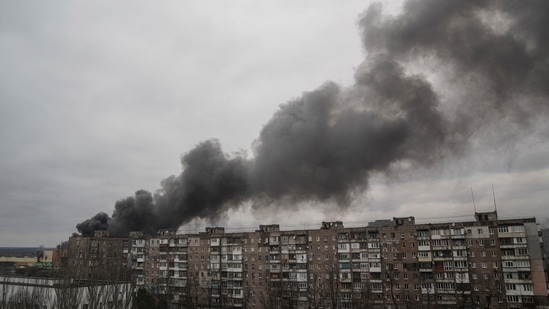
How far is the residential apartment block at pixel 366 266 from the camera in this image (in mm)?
43688

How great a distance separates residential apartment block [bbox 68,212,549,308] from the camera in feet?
143

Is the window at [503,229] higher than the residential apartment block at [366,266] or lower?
higher

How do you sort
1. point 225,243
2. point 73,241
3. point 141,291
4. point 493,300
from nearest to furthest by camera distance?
1. point 141,291
2. point 493,300
3. point 225,243
4. point 73,241

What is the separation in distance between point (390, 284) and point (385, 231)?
669 centimetres

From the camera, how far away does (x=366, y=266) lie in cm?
5003

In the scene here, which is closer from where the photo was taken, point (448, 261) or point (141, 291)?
point (141, 291)

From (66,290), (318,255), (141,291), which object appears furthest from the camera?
(318,255)

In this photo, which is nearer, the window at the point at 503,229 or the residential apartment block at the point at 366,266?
the residential apartment block at the point at 366,266

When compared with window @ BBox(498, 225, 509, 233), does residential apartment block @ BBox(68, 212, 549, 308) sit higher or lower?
lower

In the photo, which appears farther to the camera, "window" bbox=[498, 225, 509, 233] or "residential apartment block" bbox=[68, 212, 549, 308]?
"window" bbox=[498, 225, 509, 233]

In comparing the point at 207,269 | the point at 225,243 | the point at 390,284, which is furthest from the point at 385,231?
the point at 207,269

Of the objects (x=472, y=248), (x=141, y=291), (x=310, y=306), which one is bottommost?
(x=310, y=306)

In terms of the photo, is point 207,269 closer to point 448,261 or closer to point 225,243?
point 225,243

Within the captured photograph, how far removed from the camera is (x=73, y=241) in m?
76.6
